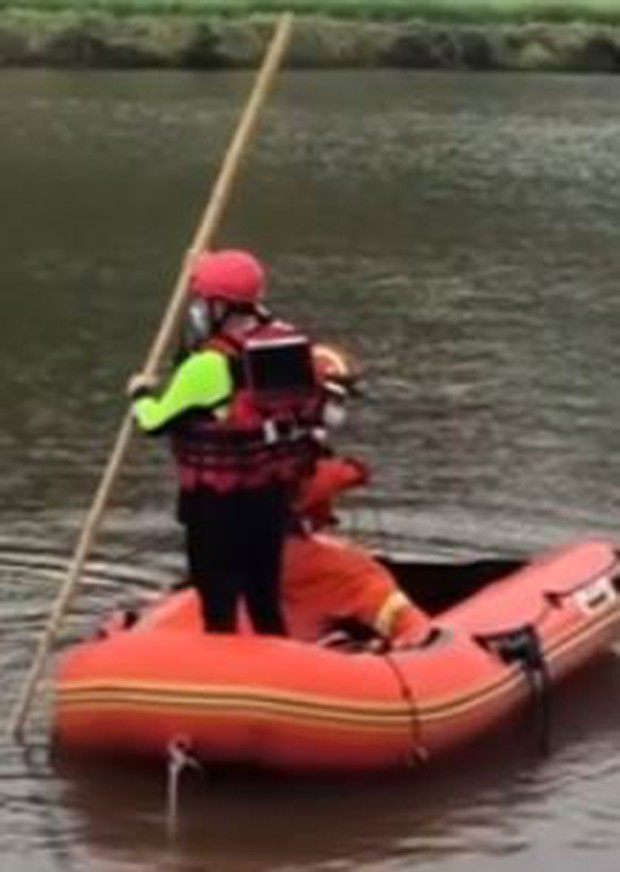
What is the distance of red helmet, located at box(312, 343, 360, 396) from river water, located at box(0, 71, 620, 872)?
1.61 metres

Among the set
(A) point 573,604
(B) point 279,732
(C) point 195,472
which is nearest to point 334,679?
(B) point 279,732

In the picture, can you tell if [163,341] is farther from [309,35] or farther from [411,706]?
[309,35]

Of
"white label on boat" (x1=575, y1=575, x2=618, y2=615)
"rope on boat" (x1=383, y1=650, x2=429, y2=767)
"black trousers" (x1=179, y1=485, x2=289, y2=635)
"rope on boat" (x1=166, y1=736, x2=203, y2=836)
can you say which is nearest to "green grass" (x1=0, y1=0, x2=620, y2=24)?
"white label on boat" (x1=575, y1=575, x2=618, y2=615)

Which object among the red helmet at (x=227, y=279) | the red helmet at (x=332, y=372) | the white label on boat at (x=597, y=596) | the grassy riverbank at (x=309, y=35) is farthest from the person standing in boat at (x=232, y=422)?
the grassy riverbank at (x=309, y=35)

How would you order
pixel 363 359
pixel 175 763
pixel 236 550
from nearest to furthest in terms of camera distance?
pixel 175 763, pixel 236 550, pixel 363 359

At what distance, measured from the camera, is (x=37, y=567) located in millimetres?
13750

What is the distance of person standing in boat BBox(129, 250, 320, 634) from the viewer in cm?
1055

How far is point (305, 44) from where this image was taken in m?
47.7

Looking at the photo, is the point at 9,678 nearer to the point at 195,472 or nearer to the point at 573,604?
the point at 195,472

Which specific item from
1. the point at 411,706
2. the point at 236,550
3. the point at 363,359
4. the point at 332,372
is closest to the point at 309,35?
the point at 363,359

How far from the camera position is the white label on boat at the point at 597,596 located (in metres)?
12.0

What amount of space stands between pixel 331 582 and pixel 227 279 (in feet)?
5.13

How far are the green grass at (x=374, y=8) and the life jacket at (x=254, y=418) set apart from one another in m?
38.1

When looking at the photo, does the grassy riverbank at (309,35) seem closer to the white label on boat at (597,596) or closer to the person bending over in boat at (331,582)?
the white label on boat at (597,596)
